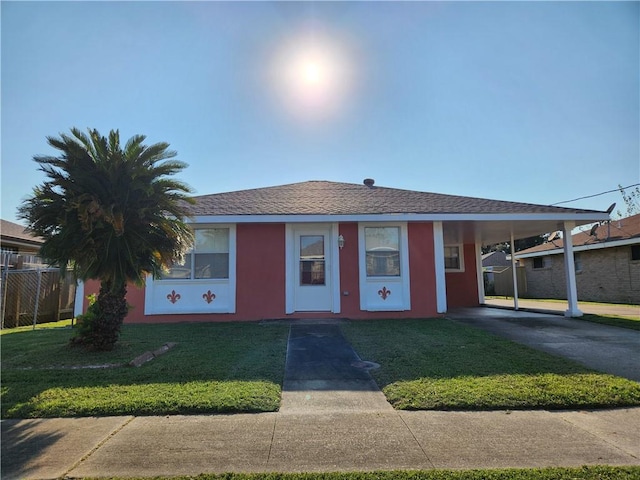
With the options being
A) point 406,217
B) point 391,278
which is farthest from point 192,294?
point 406,217

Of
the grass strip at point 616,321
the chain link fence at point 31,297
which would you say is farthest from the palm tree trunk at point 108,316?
the grass strip at point 616,321

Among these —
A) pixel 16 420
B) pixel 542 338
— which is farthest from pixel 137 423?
pixel 542 338

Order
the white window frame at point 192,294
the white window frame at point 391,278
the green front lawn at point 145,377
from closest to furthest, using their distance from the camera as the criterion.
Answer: the green front lawn at point 145,377 → the white window frame at point 192,294 → the white window frame at point 391,278

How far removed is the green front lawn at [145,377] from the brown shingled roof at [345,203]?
4.00m

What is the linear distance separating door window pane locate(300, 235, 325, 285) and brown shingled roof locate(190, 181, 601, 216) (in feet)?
2.90

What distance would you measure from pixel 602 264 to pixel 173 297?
1994 centimetres

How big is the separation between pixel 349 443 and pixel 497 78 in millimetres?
9708

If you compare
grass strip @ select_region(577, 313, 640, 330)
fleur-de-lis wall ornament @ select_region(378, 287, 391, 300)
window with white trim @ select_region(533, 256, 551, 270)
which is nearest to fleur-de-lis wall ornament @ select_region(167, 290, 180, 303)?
fleur-de-lis wall ornament @ select_region(378, 287, 391, 300)

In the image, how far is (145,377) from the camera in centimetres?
503

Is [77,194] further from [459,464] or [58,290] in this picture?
[58,290]

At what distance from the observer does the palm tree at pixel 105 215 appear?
5.90m

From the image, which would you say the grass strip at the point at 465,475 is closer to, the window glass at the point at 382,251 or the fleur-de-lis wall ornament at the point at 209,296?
the fleur-de-lis wall ornament at the point at 209,296

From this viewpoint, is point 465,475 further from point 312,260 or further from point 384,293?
point 312,260

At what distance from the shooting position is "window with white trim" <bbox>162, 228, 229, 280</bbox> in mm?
10273
